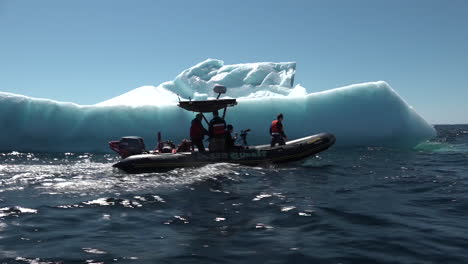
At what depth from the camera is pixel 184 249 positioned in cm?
429

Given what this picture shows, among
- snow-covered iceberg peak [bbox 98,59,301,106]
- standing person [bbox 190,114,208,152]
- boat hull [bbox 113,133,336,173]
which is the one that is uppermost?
snow-covered iceberg peak [bbox 98,59,301,106]

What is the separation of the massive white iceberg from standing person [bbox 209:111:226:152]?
9.41m

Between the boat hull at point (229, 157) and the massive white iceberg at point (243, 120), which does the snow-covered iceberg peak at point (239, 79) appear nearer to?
the massive white iceberg at point (243, 120)

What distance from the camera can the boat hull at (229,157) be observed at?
11.2 m

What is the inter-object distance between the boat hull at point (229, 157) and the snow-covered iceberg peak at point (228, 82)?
18804 mm

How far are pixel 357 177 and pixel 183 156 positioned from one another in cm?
515

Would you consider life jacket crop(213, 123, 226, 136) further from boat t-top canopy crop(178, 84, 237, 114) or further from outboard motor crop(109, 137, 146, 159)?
outboard motor crop(109, 137, 146, 159)

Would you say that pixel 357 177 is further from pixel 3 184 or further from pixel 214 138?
pixel 3 184

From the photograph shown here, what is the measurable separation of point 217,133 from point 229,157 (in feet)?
2.81

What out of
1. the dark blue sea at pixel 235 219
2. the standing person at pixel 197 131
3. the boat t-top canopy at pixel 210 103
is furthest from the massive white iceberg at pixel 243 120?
the dark blue sea at pixel 235 219

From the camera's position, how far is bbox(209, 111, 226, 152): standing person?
11766mm

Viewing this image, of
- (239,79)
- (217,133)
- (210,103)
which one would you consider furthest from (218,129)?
(239,79)

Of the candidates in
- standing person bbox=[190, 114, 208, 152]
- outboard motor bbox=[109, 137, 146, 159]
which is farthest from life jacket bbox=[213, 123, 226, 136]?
outboard motor bbox=[109, 137, 146, 159]

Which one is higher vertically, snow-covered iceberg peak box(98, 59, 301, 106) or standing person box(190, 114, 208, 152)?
snow-covered iceberg peak box(98, 59, 301, 106)
